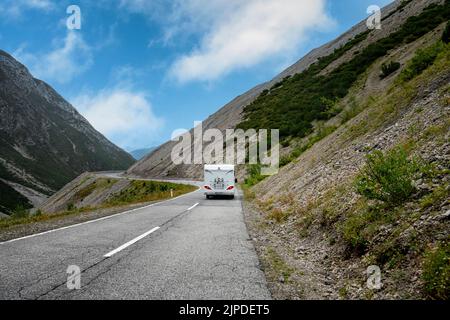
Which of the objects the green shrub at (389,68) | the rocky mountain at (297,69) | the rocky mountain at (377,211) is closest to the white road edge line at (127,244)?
the rocky mountain at (377,211)

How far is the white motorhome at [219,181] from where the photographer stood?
23.0 metres

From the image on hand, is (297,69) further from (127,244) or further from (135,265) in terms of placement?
(135,265)

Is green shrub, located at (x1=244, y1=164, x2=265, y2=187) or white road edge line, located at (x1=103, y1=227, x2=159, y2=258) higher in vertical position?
green shrub, located at (x1=244, y1=164, x2=265, y2=187)

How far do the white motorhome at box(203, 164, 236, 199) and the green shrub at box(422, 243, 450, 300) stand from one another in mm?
18900

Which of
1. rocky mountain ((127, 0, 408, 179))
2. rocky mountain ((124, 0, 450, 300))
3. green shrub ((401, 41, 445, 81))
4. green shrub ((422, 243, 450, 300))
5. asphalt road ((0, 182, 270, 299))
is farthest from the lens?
rocky mountain ((127, 0, 408, 179))

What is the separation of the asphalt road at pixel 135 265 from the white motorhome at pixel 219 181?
13.5 meters

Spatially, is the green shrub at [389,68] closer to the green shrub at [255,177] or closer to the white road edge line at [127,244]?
the green shrub at [255,177]

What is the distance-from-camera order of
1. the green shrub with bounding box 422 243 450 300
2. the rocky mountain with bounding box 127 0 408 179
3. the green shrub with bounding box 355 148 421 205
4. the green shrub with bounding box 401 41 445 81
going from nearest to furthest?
the green shrub with bounding box 422 243 450 300 → the green shrub with bounding box 355 148 421 205 → the green shrub with bounding box 401 41 445 81 → the rocky mountain with bounding box 127 0 408 179

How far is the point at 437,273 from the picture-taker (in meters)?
3.80

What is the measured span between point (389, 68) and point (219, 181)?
2011 cm

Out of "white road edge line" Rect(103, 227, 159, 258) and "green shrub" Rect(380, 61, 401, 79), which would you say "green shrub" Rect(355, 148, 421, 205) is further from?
"green shrub" Rect(380, 61, 401, 79)

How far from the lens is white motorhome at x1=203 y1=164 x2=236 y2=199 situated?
23.0 meters

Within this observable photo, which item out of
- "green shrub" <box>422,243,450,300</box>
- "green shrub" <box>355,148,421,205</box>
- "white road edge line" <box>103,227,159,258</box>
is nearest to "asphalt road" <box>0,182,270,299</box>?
"white road edge line" <box>103,227,159,258</box>

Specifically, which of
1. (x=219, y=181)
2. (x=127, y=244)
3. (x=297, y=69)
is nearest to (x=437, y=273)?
(x=127, y=244)
